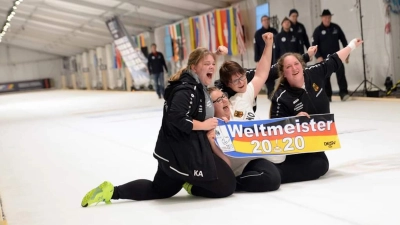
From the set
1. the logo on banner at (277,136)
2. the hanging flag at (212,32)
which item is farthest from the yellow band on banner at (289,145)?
the hanging flag at (212,32)

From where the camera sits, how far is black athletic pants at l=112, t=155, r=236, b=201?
3.79 metres

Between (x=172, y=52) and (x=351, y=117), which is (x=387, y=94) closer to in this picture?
(x=351, y=117)

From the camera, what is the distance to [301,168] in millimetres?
4195

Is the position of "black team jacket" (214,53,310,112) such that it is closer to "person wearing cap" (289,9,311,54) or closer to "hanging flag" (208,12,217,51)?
"person wearing cap" (289,9,311,54)

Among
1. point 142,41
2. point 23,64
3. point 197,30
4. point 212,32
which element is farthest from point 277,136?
point 23,64

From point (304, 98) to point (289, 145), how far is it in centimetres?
41

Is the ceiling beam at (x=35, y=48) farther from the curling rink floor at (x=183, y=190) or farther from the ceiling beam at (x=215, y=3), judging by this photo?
the curling rink floor at (x=183, y=190)

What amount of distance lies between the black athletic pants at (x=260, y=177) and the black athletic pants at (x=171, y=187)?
0.47 feet

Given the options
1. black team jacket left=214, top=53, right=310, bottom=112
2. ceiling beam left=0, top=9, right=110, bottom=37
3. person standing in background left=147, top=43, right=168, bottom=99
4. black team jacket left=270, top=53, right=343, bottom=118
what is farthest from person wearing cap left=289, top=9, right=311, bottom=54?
ceiling beam left=0, top=9, right=110, bottom=37

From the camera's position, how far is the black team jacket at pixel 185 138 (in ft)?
12.0

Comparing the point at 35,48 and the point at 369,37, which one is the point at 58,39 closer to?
the point at 35,48

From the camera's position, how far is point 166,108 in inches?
148

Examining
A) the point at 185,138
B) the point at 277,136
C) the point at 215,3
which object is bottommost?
the point at 277,136

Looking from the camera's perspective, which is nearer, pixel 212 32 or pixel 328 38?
pixel 328 38
